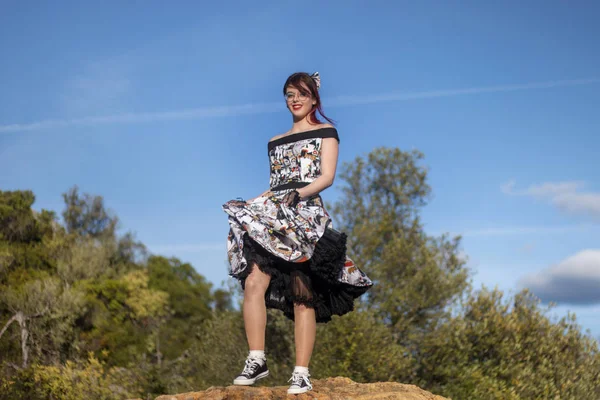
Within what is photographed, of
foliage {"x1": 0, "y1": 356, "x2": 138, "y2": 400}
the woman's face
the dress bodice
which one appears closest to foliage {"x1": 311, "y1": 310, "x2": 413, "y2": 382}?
foliage {"x1": 0, "y1": 356, "x2": 138, "y2": 400}

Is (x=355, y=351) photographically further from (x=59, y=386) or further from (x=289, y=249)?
(x=289, y=249)

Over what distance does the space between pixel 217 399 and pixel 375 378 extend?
525 inches

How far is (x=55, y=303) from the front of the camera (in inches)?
1163

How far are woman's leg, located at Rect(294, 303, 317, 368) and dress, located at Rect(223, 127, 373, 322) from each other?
85 millimetres

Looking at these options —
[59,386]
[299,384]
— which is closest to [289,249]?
[299,384]

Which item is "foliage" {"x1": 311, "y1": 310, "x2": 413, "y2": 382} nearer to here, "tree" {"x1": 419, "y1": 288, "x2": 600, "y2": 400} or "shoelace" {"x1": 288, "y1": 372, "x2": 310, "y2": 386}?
"tree" {"x1": 419, "y1": 288, "x2": 600, "y2": 400}

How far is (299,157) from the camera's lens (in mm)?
6859

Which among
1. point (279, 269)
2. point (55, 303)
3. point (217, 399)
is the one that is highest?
point (55, 303)

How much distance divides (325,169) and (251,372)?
2118mm

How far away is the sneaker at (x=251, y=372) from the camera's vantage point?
21.2 ft

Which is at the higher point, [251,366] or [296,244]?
[296,244]

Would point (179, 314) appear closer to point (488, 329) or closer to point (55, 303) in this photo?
point (55, 303)

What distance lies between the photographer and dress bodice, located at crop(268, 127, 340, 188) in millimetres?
6828

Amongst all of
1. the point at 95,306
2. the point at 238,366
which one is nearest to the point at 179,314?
the point at 95,306
